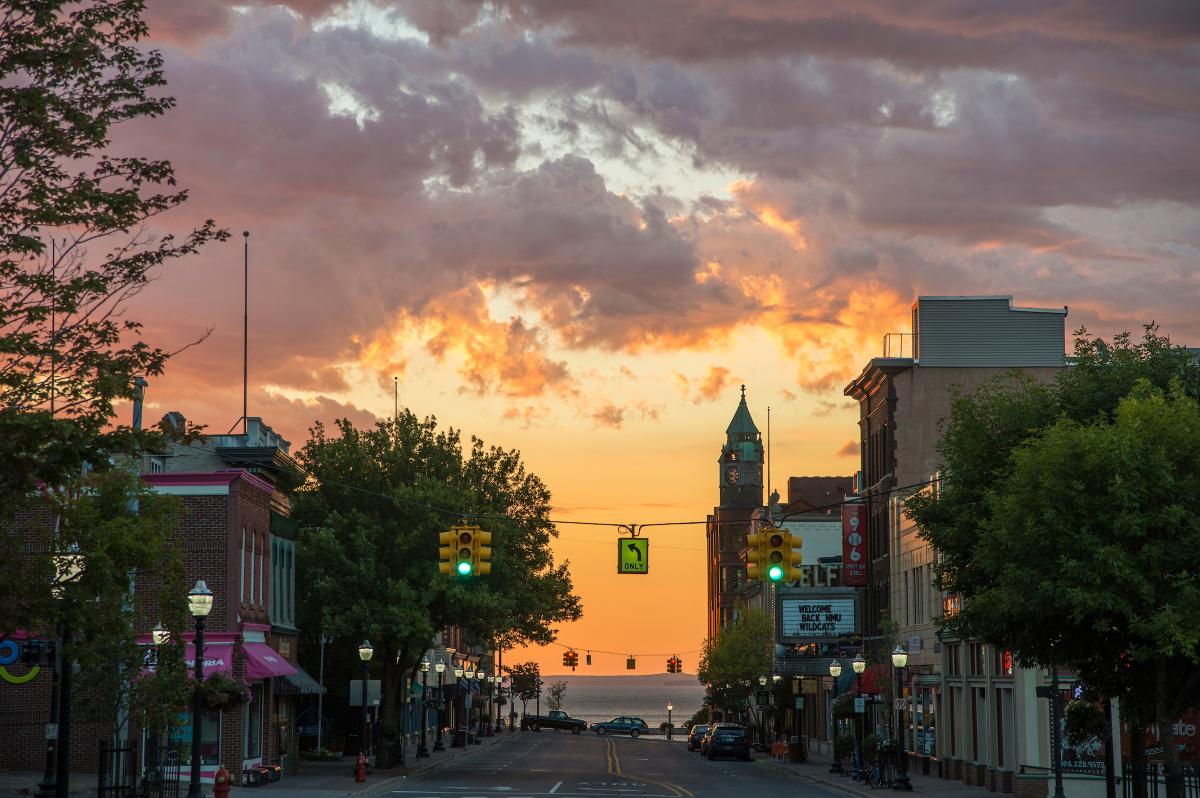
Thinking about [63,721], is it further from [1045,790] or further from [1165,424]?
[1045,790]

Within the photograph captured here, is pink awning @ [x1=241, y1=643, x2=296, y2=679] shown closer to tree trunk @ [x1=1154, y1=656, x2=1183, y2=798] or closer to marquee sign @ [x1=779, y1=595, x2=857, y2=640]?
tree trunk @ [x1=1154, y1=656, x2=1183, y2=798]

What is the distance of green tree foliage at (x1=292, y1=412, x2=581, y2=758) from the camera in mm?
53062

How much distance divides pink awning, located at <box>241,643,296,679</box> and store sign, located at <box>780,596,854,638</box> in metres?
34.5

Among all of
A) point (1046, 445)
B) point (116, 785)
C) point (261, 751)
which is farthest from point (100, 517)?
point (261, 751)

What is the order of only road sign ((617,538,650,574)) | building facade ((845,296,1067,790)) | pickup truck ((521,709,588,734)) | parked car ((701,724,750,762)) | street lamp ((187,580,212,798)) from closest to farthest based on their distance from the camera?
street lamp ((187,580,212,798)), only road sign ((617,538,650,574)), building facade ((845,296,1067,790)), parked car ((701,724,750,762)), pickup truck ((521,709,588,734))

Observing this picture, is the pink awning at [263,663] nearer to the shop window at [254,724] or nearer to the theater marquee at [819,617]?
the shop window at [254,724]

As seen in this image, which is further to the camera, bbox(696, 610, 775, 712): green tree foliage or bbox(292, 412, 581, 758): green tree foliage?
bbox(696, 610, 775, 712): green tree foliage

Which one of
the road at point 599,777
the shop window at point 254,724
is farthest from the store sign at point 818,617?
the shop window at point 254,724

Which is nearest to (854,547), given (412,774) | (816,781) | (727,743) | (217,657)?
(727,743)

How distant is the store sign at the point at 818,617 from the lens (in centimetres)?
7725

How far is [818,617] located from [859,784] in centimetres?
2601

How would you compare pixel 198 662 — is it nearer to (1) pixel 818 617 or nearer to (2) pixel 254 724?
(2) pixel 254 724

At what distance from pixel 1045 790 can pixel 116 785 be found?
80.7 feet

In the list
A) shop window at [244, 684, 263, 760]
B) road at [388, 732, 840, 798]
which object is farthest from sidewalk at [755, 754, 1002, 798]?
shop window at [244, 684, 263, 760]
